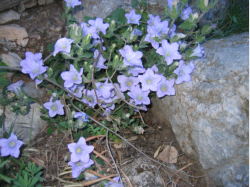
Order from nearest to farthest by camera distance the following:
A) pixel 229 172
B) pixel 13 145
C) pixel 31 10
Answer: pixel 229 172, pixel 13 145, pixel 31 10

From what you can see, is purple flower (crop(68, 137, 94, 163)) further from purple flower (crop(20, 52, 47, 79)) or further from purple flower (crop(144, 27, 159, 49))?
purple flower (crop(144, 27, 159, 49))

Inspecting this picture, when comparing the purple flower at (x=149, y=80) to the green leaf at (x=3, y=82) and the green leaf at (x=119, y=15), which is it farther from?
the green leaf at (x=3, y=82)

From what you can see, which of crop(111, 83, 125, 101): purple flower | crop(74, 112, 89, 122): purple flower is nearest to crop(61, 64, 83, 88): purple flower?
crop(74, 112, 89, 122): purple flower

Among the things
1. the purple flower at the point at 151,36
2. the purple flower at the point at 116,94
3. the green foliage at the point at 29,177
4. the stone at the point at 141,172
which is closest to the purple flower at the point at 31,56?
the purple flower at the point at 116,94

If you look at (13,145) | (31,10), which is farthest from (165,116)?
(31,10)

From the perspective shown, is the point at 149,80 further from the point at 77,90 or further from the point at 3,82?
the point at 3,82

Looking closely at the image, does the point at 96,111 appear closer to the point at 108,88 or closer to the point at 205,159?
the point at 108,88

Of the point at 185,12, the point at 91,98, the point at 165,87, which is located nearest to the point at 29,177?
the point at 91,98
